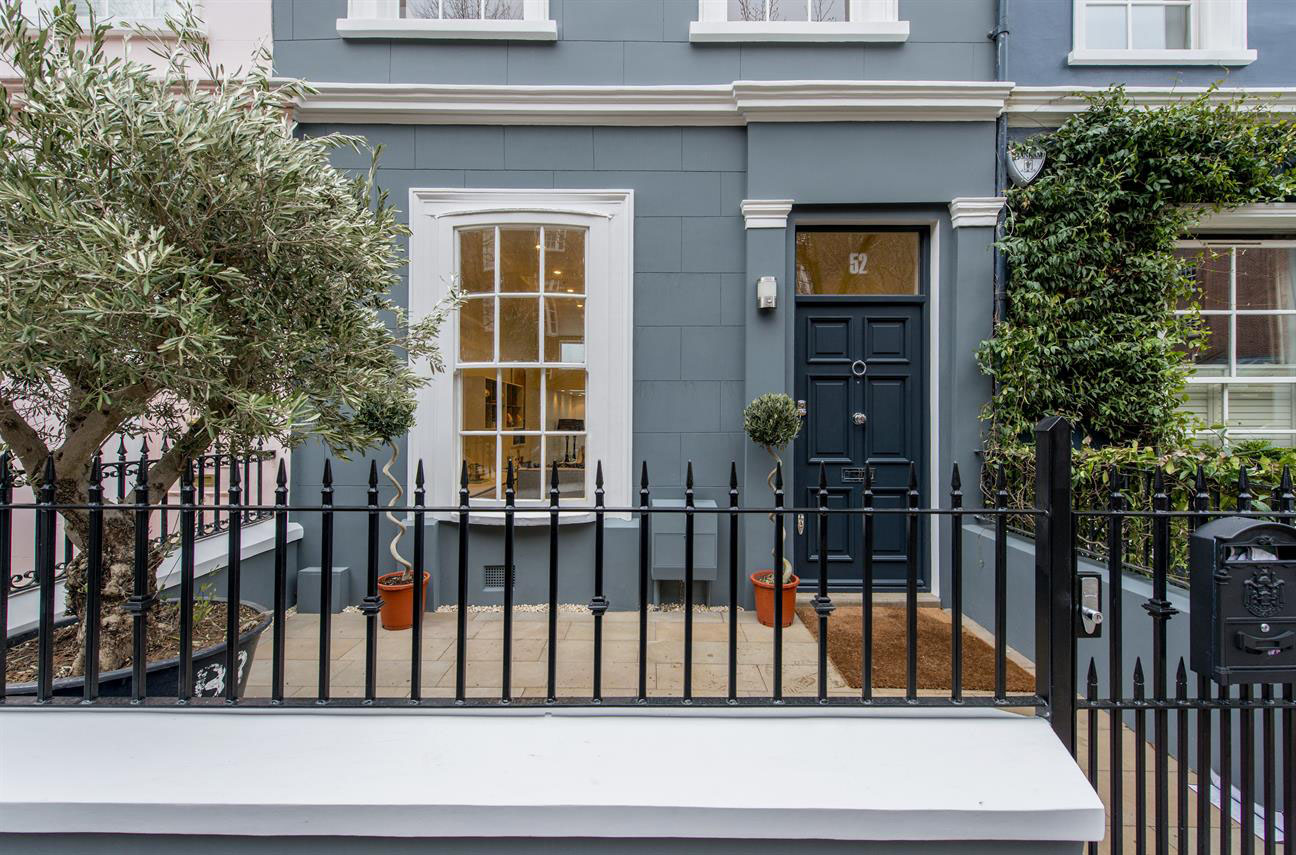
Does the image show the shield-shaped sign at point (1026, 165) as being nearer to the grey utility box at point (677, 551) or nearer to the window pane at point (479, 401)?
the grey utility box at point (677, 551)

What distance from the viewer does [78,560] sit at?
7.43ft

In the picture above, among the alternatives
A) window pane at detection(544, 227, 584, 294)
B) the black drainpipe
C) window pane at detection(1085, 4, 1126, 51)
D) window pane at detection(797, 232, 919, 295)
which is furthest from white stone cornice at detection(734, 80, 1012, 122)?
window pane at detection(544, 227, 584, 294)

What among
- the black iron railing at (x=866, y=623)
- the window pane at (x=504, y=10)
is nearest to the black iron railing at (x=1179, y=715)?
the black iron railing at (x=866, y=623)

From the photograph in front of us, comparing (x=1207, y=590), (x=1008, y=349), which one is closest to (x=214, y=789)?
(x=1207, y=590)

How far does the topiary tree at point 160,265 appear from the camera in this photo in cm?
163

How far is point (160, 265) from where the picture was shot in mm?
1668

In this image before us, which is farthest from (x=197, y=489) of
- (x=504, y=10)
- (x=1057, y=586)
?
(x=1057, y=586)

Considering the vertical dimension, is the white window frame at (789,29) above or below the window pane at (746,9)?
below

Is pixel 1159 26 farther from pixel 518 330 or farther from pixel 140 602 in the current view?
pixel 140 602

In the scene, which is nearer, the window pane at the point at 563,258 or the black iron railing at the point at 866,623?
the black iron railing at the point at 866,623

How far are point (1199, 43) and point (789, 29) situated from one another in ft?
11.7

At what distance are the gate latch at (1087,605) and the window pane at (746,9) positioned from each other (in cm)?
508

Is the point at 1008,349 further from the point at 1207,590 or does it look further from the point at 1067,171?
the point at 1207,590

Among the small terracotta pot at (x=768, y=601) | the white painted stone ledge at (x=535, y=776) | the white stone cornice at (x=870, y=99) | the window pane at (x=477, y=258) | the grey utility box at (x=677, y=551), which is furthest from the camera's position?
the window pane at (x=477, y=258)
